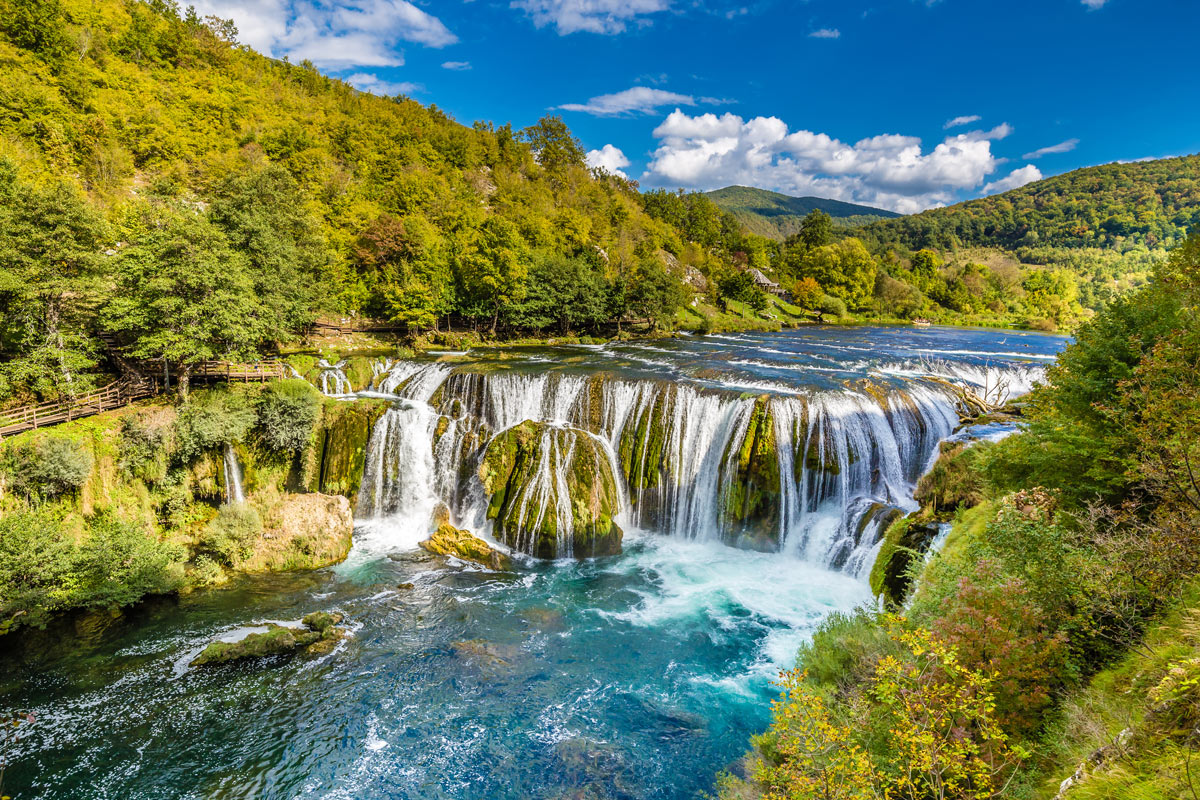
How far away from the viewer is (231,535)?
55.0ft

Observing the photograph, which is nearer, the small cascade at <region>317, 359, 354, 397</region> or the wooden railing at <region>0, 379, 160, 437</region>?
the wooden railing at <region>0, 379, 160, 437</region>

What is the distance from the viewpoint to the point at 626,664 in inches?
500

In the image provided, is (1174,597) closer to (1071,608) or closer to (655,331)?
(1071,608)

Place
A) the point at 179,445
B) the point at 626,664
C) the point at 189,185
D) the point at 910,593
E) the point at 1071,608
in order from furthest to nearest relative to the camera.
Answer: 1. the point at 189,185
2. the point at 179,445
3. the point at 626,664
4. the point at 910,593
5. the point at 1071,608

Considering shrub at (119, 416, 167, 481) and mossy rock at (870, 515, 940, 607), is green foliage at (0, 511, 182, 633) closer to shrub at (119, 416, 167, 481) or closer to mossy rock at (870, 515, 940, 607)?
shrub at (119, 416, 167, 481)

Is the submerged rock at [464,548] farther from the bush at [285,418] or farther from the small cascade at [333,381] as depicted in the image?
the small cascade at [333,381]

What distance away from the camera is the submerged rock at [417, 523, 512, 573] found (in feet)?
58.0

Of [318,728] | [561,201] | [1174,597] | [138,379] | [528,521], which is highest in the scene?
[561,201]

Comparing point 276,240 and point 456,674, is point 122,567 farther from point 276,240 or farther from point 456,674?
point 276,240

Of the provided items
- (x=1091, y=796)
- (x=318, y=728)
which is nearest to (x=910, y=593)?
(x=1091, y=796)

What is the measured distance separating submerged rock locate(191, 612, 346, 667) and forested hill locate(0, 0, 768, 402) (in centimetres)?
1179

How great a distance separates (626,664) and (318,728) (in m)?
7.19

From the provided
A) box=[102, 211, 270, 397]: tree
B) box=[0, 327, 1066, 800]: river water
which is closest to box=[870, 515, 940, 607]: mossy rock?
box=[0, 327, 1066, 800]: river water

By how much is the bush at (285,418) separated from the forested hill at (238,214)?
2.51 metres
